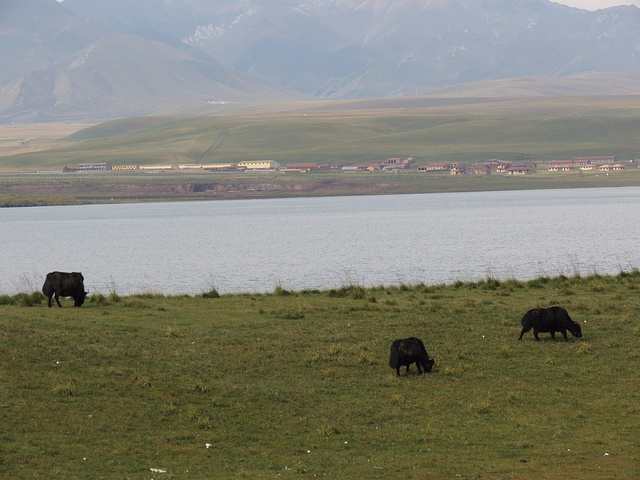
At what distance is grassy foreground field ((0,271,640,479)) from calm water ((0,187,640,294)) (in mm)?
13470

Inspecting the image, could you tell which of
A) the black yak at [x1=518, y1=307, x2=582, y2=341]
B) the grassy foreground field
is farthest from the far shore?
the black yak at [x1=518, y1=307, x2=582, y2=341]

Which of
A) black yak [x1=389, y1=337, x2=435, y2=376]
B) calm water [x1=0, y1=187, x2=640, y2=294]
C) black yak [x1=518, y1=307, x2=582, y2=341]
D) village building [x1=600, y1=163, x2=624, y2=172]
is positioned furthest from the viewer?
village building [x1=600, y1=163, x2=624, y2=172]

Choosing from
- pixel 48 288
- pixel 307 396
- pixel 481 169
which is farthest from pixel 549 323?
pixel 481 169

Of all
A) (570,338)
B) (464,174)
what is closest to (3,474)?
(570,338)

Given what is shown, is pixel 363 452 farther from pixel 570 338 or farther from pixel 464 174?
pixel 464 174

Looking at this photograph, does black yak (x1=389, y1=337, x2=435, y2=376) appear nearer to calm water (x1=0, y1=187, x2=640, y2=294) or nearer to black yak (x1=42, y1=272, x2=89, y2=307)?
black yak (x1=42, y1=272, x2=89, y2=307)

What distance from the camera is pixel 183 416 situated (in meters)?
14.3

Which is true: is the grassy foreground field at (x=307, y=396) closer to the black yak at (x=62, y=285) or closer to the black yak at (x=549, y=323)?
the black yak at (x=549, y=323)

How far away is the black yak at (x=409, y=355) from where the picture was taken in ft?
55.8

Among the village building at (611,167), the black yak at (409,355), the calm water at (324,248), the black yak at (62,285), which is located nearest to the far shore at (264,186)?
the village building at (611,167)

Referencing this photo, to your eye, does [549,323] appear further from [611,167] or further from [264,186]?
[611,167]

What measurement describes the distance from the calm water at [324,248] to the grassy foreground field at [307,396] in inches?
530

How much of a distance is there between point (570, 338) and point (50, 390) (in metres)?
11.1

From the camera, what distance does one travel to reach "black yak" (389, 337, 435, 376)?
1700 centimetres
